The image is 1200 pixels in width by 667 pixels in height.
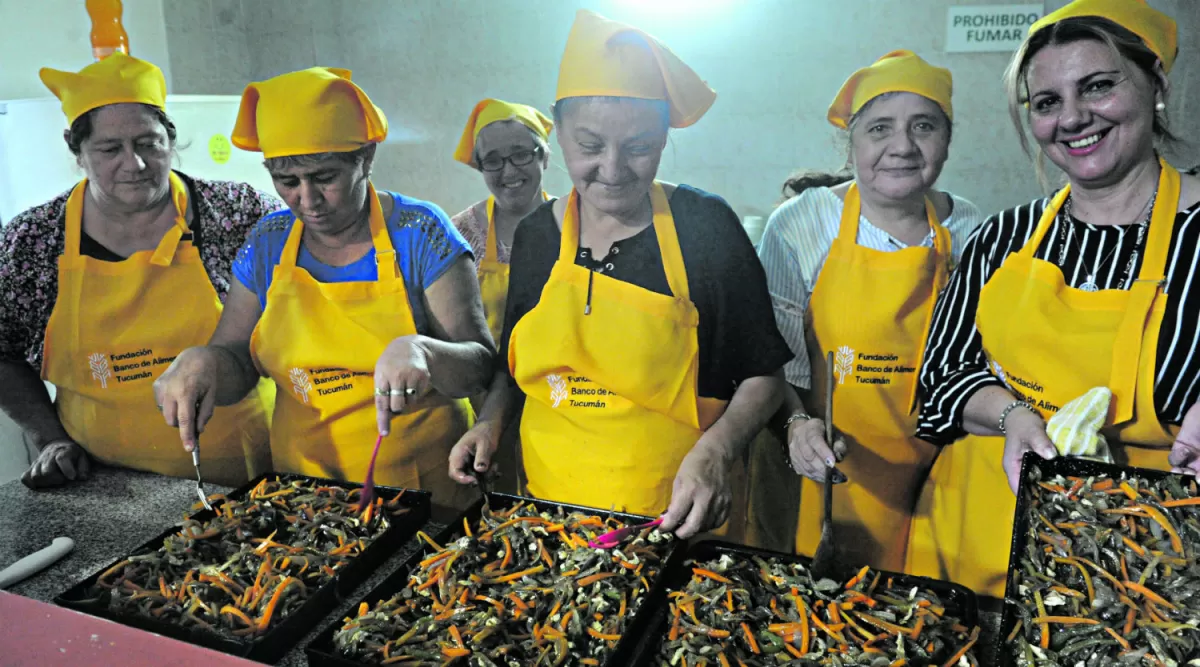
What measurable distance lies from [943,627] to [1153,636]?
213 millimetres

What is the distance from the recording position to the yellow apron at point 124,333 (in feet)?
5.62

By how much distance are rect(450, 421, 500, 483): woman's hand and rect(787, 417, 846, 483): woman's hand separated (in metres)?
0.55

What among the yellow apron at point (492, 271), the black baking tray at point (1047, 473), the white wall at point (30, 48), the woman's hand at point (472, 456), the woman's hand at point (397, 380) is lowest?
the woman's hand at point (472, 456)

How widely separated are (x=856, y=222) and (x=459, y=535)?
3.37 ft

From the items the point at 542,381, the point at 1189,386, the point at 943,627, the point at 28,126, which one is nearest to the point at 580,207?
the point at 542,381

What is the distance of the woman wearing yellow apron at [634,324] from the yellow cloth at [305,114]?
38cm

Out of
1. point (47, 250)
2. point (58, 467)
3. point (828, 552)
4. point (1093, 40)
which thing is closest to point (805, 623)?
point (828, 552)

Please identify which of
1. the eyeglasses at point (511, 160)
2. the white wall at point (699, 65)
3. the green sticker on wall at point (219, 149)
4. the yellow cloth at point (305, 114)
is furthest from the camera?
the green sticker on wall at point (219, 149)

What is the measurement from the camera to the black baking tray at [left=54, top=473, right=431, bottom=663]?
0.94 m

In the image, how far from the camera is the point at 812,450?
4.04 feet

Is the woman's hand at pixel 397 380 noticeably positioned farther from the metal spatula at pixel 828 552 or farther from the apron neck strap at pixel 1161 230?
the apron neck strap at pixel 1161 230

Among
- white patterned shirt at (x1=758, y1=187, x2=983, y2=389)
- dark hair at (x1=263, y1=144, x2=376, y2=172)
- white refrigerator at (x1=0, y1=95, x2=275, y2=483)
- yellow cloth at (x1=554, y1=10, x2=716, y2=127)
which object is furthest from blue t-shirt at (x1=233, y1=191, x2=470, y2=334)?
white refrigerator at (x1=0, y1=95, x2=275, y2=483)

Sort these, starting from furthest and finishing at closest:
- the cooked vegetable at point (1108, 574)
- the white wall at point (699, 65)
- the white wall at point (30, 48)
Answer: the white wall at point (30, 48), the white wall at point (699, 65), the cooked vegetable at point (1108, 574)

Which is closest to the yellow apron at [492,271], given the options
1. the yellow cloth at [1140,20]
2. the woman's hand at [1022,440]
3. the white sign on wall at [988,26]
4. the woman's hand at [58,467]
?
the woman's hand at [58,467]
